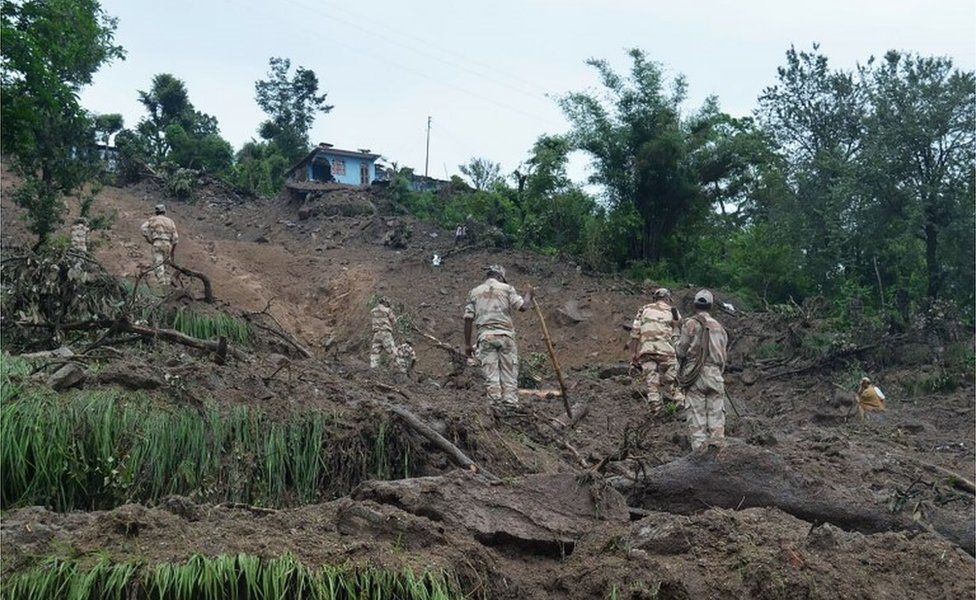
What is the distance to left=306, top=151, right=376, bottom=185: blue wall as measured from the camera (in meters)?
42.5

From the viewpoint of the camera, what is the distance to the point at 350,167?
144 ft

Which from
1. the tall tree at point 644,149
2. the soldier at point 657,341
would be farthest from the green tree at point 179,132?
the soldier at point 657,341

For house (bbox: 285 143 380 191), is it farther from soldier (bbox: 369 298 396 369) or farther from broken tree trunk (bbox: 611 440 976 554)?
broken tree trunk (bbox: 611 440 976 554)

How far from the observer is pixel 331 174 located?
42594 millimetres

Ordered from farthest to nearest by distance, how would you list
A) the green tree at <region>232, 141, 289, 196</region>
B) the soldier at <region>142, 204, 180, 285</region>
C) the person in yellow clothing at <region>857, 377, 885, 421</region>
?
1. the green tree at <region>232, 141, 289, 196</region>
2. the soldier at <region>142, 204, 180, 285</region>
3. the person in yellow clothing at <region>857, 377, 885, 421</region>

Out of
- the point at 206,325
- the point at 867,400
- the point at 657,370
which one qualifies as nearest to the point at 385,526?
the point at 206,325

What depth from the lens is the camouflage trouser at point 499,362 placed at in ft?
39.0

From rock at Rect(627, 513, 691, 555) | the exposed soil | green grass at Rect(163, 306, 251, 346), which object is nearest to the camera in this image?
the exposed soil

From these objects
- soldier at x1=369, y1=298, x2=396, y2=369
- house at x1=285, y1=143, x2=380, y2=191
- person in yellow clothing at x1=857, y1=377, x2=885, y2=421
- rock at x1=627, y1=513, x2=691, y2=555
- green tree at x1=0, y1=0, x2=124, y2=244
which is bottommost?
rock at x1=627, y1=513, x2=691, y2=555

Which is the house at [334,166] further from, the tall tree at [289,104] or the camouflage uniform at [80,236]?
the camouflage uniform at [80,236]

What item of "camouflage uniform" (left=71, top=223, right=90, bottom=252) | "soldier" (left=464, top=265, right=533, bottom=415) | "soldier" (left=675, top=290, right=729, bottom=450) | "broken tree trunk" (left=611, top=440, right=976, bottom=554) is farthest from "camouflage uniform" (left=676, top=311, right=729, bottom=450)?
"camouflage uniform" (left=71, top=223, right=90, bottom=252)

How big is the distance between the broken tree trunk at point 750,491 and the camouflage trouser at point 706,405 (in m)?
2.78

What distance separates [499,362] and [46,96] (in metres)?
11.2

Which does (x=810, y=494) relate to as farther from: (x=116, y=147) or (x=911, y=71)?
(x=116, y=147)
